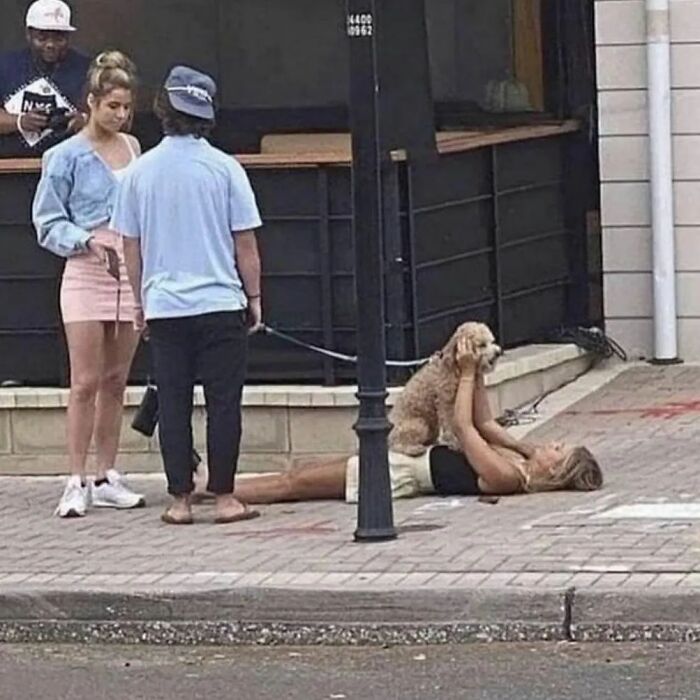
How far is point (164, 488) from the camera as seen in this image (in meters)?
10.4

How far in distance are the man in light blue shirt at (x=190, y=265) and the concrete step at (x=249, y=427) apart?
1344 millimetres

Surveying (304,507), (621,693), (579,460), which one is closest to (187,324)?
(304,507)

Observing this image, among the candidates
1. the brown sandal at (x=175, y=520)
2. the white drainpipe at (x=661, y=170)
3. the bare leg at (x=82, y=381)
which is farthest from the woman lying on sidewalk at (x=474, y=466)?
the white drainpipe at (x=661, y=170)

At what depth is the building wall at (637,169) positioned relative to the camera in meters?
12.6

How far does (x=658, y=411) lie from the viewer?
11.6 m

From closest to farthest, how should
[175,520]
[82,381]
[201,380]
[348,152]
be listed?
[201,380]
[175,520]
[82,381]
[348,152]

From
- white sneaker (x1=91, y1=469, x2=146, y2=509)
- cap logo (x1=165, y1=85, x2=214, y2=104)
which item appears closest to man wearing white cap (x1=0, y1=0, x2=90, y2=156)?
cap logo (x1=165, y1=85, x2=214, y2=104)

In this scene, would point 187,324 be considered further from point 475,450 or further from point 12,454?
point 12,454

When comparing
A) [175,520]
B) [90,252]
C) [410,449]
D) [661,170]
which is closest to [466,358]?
[410,449]

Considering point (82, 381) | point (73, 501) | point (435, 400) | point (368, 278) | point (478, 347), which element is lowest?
point (73, 501)

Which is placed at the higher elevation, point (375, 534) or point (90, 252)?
point (90, 252)

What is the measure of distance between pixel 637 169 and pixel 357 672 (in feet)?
19.9

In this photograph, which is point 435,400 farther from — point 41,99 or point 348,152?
point 41,99

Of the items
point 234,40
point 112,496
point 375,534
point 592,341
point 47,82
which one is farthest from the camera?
point 234,40
